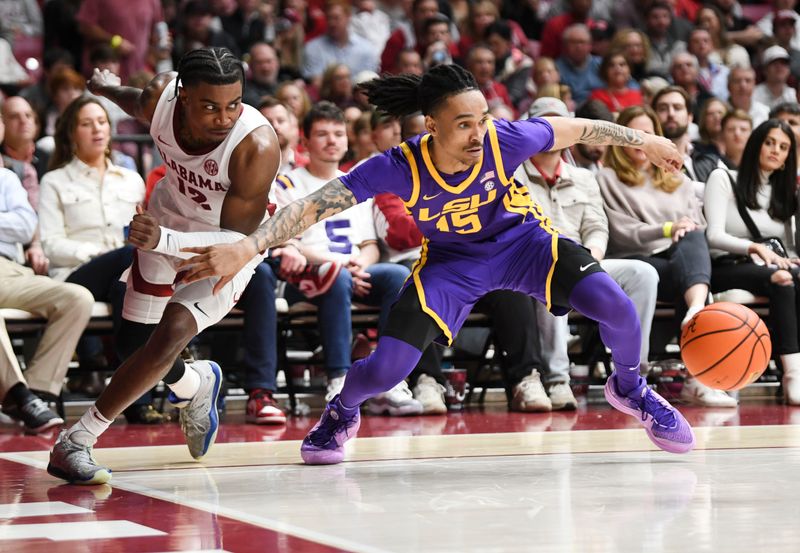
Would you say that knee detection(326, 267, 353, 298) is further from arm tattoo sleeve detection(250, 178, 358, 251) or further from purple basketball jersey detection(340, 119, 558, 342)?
arm tattoo sleeve detection(250, 178, 358, 251)

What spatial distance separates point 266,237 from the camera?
412 centimetres

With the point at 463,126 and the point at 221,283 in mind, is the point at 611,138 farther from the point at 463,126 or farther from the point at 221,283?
the point at 221,283

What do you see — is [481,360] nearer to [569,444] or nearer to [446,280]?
[569,444]

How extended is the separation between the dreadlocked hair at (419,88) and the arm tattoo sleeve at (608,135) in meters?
0.50

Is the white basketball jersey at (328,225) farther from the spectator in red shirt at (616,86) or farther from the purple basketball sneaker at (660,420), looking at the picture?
the spectator in red shirt at (616,86)

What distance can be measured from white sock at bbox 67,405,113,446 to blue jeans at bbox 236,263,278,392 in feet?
7.40

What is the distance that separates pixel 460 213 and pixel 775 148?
3.64 meters

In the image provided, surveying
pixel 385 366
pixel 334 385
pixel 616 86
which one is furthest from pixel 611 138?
pixel 616 86

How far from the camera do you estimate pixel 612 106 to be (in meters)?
10.1

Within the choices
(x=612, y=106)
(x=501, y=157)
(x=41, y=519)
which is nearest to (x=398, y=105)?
(x=501, y=157)

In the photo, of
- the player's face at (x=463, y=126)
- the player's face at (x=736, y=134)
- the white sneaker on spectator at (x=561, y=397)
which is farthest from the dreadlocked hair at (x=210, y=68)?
the player's face at (x=736, y=134)

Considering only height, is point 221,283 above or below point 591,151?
below

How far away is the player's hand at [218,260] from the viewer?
12.8 feet

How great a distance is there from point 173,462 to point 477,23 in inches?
291
